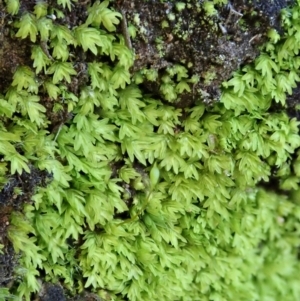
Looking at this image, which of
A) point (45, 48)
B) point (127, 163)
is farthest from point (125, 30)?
point (127, 163)

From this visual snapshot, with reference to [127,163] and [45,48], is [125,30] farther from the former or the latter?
[127,163]

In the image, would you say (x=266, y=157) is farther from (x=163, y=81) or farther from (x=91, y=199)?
(x=91, y=199)

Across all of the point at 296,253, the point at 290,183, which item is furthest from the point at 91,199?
the point at 296,253

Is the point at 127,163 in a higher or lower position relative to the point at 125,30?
lower

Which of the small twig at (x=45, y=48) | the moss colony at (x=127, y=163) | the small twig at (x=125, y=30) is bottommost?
the moss colony at (x=127, y=163)

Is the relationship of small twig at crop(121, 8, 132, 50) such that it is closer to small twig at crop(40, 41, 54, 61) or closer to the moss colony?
the moss colony

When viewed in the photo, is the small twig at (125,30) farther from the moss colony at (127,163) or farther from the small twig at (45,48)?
the small twig at (45,48)

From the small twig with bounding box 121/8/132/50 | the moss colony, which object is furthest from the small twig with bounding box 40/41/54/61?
the small twig with bounding box 121/8/132/50

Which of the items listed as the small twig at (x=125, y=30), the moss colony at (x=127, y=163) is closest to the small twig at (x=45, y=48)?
the moss colony at (x=127, y=163)
